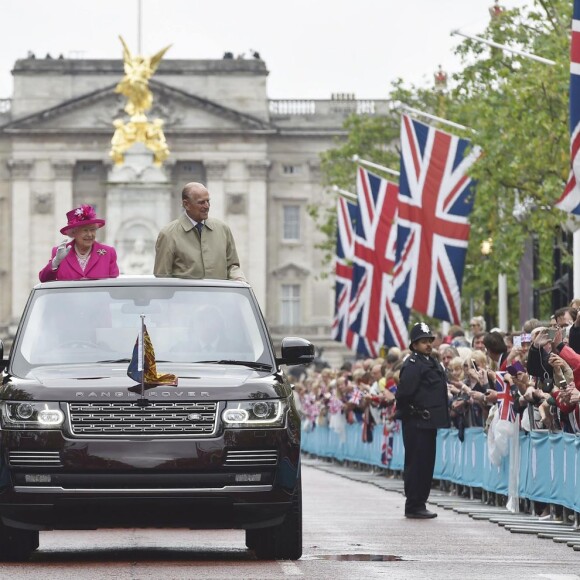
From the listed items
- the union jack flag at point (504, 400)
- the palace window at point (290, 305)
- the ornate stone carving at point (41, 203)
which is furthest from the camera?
the palace window at point (290, 305)

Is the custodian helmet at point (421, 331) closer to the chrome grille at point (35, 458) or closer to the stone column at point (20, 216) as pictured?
the chrome grille at point (35, 458)

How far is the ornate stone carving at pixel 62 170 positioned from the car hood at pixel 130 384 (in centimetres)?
9627

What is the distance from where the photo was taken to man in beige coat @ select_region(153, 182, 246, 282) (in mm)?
16781

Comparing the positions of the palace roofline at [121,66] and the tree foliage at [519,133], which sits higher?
the palace roofline at [121,66]

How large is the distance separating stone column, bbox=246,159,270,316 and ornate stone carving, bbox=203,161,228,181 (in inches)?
49.7

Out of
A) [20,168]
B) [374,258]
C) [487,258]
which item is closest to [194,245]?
[374,258]

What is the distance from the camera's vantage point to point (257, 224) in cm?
11156

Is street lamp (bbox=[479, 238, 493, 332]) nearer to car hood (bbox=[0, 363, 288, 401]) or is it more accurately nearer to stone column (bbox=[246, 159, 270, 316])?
car hood (bbox=[0, 363, 288, 401])

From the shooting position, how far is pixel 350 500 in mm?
27016

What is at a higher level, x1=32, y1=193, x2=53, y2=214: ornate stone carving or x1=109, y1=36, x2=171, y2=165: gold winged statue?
x1=109, y1=36, x2=171, y2=165: gold winged statue

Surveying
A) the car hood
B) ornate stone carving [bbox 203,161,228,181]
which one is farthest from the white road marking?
ornate stone carving [bbox 203,161,228,181]

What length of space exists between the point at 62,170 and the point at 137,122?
68.7 ft

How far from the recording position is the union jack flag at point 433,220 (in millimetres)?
35094

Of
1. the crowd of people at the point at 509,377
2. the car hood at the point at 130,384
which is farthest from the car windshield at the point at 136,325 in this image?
the crowd of people at the point at 509,377
